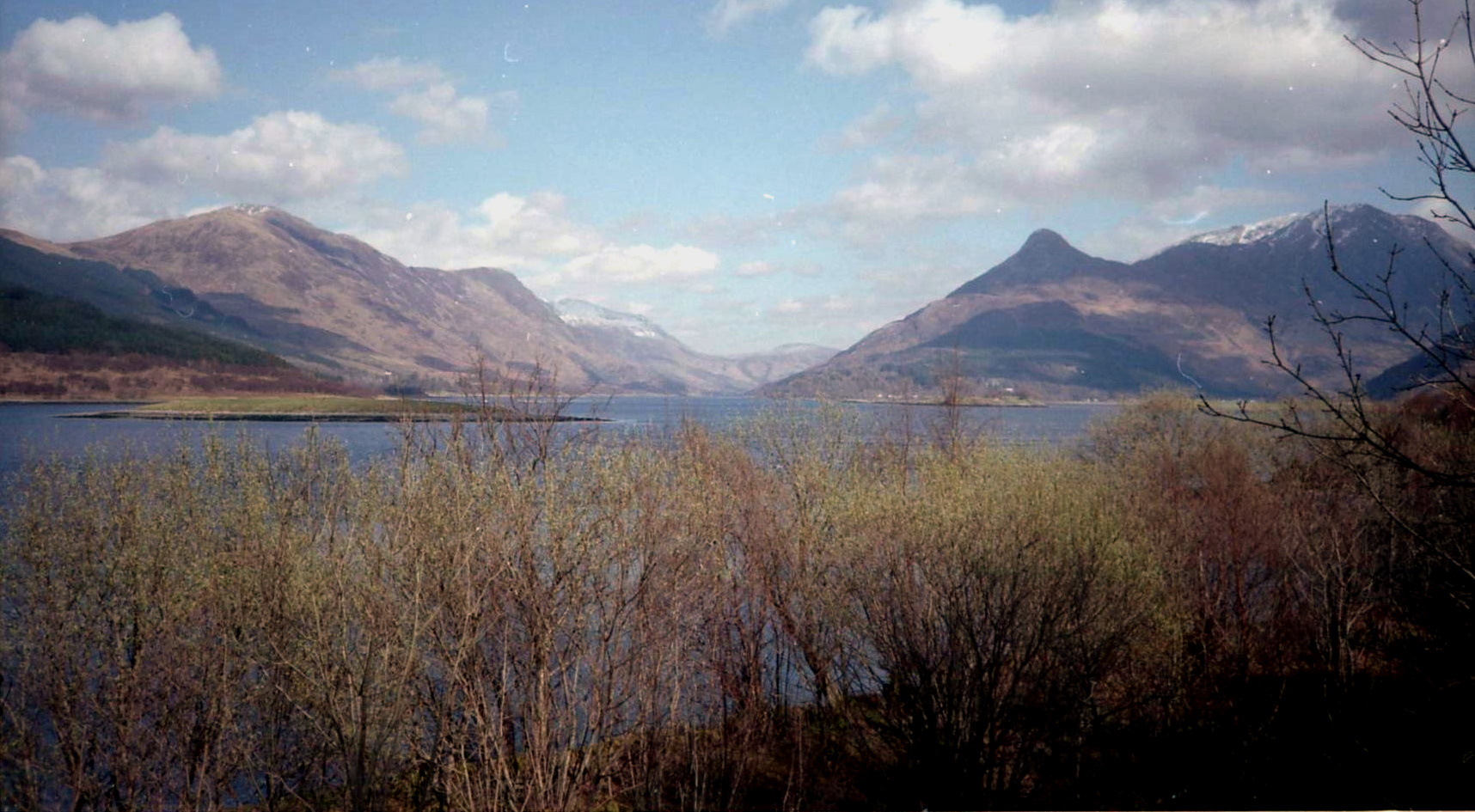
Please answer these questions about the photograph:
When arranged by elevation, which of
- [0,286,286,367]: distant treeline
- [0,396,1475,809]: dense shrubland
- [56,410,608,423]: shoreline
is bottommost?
[0,396,1475,809]: dense shrubland

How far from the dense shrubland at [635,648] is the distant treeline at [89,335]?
130150mm

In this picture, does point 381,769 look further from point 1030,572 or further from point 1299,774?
point 1299,774

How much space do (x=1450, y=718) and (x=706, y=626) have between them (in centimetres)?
1529

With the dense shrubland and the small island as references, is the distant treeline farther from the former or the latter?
the dense shrubland

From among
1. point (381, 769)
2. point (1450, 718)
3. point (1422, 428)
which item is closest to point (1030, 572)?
point (1450, 718)

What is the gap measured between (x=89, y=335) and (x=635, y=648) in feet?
540

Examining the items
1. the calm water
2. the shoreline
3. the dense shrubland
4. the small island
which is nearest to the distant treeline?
the calm water

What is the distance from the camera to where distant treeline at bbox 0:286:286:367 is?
A: 416 ft

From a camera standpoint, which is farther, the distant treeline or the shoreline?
the distant treeline

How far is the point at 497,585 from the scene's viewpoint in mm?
14461

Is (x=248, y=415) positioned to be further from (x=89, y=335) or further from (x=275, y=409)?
(x=89, y=335)

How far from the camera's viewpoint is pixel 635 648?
14.8 m

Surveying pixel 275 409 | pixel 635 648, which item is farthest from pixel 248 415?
pixel 635 648

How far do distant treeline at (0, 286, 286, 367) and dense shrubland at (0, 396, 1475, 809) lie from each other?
130 meters
